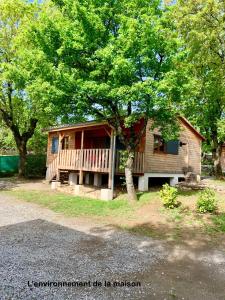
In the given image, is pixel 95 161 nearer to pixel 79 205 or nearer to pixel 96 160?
pixel 96 160

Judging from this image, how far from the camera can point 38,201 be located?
1248 cm

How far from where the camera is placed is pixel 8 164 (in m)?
24.5

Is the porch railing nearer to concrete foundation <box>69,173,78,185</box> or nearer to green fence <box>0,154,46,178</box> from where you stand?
concrete foundation <box>69,173,78,185</box>

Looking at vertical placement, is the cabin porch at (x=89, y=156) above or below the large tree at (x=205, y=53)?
below

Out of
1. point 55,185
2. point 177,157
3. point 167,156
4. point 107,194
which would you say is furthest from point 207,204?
point 55,185

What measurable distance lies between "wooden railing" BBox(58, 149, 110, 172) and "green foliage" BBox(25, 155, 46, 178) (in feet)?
23.7

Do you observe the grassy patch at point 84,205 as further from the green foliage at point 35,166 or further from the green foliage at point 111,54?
the green foliage at point 35,166

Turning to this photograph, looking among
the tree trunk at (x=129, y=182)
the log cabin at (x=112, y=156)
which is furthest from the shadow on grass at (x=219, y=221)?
the log cabin at (x=112, y=156)

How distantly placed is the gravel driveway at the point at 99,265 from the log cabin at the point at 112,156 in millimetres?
5513

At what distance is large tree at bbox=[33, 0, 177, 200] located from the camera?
9.98 m

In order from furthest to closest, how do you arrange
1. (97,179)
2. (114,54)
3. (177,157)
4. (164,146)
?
(177,157) → (97,179) → (164,146) → (114,54)

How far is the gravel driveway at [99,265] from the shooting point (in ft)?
14.3

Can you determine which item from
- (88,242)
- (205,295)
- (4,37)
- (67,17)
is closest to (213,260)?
(205,295)

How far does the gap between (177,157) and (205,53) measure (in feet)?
24.4
